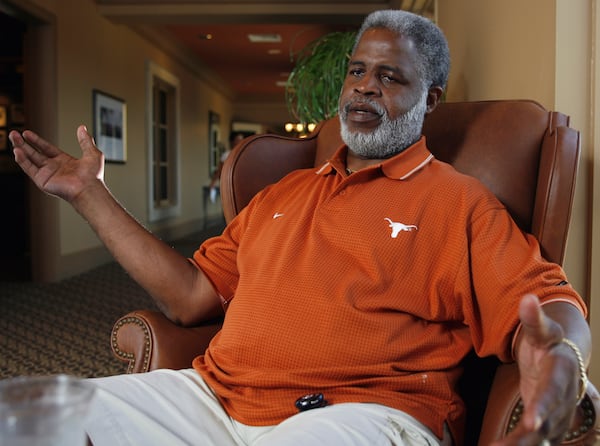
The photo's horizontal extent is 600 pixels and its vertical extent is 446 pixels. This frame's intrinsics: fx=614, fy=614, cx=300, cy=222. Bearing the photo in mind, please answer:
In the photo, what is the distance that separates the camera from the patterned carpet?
10.2 feet

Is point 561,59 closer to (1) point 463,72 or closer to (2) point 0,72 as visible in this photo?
(1) point 463,72

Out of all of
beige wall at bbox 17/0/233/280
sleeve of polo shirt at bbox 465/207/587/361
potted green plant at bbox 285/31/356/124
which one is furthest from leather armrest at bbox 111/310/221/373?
beige wall at bbox 17/0/233/280

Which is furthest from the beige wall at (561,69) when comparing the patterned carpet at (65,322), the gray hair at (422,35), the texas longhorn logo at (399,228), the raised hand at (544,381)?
the patterned carpet at (65,322)

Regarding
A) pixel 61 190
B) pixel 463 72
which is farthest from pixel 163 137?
pixel 61 190

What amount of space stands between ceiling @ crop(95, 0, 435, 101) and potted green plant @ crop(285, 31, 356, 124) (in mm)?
768

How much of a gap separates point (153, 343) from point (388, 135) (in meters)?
0.76

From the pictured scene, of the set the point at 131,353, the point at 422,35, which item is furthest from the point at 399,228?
the point at 131,353

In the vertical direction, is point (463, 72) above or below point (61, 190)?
above

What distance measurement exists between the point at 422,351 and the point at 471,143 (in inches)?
24.5

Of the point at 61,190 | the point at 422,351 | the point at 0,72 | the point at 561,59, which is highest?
the point at 0,72

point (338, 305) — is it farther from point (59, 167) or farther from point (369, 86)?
point (59, 167)

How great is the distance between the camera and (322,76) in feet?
10.8

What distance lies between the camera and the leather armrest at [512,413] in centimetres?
87

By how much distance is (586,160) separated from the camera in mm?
1484
